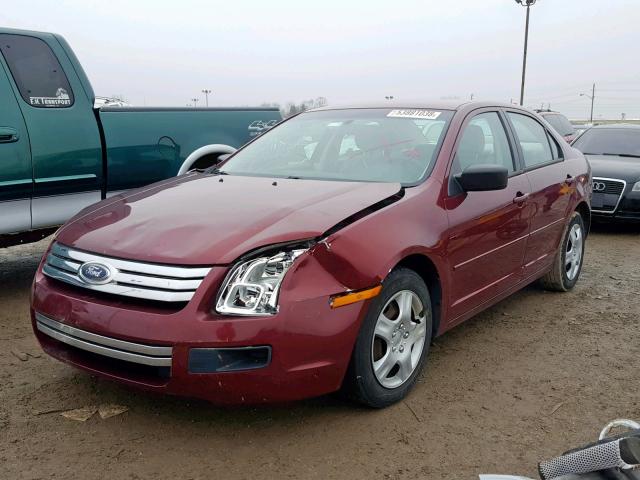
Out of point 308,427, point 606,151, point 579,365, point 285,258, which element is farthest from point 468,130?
point 606,151

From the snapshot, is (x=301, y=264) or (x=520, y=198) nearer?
(x=301, y=264)

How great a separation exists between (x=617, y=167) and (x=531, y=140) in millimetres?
4397

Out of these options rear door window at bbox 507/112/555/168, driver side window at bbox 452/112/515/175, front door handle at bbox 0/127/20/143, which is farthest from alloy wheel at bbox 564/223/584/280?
front door handle at bbox 0/127/20/143

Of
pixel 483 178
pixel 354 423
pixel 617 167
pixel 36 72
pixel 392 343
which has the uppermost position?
pixel 36 72

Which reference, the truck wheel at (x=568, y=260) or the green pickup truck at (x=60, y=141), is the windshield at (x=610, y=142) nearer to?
the truck wheel at (x=568, y=260)

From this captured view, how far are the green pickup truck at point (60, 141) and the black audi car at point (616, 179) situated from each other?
215 inches

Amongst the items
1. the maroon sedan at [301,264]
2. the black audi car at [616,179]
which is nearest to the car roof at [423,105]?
the maroon sedan at [301,264]

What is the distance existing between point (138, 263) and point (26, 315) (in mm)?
2310

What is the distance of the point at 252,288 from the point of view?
8.57 ft

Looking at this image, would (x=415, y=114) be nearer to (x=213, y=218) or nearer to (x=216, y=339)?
(x=213, y=218)

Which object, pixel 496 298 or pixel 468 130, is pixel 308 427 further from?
pixel 468 130

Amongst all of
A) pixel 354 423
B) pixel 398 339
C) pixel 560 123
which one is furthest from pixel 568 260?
pixel 560 123

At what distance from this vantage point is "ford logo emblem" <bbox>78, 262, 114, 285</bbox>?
2736mm

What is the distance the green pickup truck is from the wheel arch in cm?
307
